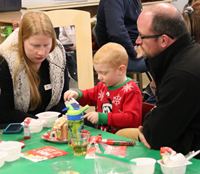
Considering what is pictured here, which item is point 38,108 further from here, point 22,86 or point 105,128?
point 105,128

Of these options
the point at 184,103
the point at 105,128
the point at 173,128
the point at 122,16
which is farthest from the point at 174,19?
the point at 122,16

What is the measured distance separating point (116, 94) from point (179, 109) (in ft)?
2.15

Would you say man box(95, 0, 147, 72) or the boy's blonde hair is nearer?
the boy's blonde hair

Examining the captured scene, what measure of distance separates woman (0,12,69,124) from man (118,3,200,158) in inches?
33.3

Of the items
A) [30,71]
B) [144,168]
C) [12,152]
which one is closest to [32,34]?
[30,71]

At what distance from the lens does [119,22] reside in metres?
2.86

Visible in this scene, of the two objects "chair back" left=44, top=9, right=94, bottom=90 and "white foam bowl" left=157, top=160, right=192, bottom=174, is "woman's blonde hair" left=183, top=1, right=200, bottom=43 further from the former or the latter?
"white foam bowl" left=157, top=160, right=192, bottom=174

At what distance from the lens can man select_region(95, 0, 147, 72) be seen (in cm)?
286

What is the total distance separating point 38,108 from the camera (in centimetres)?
223

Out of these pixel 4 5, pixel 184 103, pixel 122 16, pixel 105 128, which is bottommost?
pixel 105 128

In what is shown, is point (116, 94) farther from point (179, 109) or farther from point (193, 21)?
point (193, 21)

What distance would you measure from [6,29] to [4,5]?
40 centimetres

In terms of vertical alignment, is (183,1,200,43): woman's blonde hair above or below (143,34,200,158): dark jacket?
above

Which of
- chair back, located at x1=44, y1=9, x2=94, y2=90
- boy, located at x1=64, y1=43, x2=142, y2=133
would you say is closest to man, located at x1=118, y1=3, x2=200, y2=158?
boy, located at x1=64, y1=43, x2=142, y2=133
